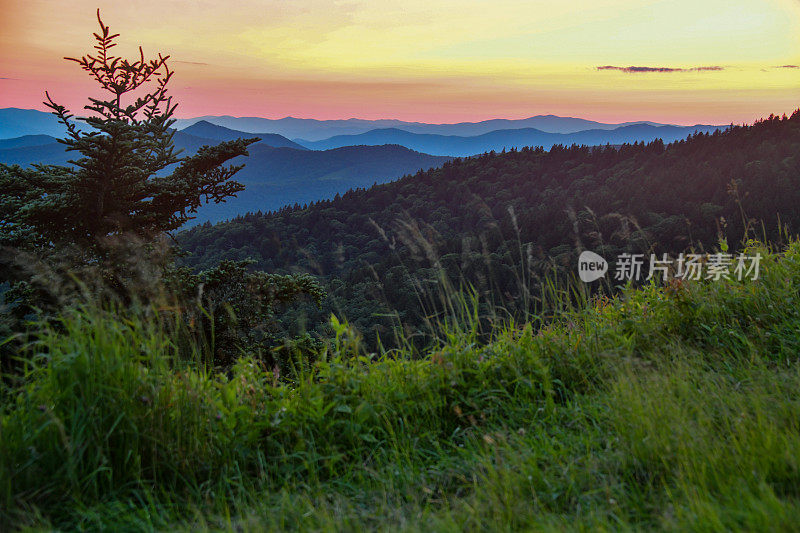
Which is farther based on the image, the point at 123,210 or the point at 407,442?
the point at 123,210

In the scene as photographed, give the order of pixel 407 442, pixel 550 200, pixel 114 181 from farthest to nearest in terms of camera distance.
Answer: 1. pixel 550 200
2. pixel 114 181
3. pixel 407 442

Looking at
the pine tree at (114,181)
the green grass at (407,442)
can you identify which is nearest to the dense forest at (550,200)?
the pine tree at (114,181)

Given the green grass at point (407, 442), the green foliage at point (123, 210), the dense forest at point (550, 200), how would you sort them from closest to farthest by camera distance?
the green grass at point (407, 442), the green foliage at point (123, 210), the dense forest at point (550, 200)

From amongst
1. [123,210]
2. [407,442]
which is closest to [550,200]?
[123,210]

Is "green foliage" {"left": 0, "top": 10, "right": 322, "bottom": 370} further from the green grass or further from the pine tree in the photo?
the green grass

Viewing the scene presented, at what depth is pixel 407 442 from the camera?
2506 mm

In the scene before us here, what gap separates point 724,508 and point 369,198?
10598 cm

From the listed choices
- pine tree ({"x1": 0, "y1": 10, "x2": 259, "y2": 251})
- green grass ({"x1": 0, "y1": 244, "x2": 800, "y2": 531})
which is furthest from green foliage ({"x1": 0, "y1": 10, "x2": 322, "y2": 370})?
green grass ({"x1": 0, "y1": 244, "x2": 800, "y2": 531})

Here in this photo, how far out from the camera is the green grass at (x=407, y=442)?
6.14 ft

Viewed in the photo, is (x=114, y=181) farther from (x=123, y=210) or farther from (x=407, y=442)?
(x=407, y=442)

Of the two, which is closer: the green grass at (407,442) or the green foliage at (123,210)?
the green grass at (407,442)

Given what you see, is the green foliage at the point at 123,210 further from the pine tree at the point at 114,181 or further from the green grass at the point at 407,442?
the green grass at the point at 407,442

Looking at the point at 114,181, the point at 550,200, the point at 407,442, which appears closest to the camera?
the point at 407,442

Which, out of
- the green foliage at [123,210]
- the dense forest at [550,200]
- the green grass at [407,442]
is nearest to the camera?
the green grass at [407,442]
